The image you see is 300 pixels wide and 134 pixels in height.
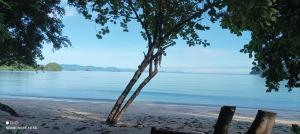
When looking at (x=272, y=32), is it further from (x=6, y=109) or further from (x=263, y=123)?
(x=6, y=109)

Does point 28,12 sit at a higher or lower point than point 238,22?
higher

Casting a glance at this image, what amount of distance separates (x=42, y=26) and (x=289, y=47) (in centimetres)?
1126

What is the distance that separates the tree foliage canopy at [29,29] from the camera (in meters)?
15.9

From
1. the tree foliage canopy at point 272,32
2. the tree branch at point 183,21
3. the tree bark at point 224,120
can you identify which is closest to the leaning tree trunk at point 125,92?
the tree branch at point 183,21

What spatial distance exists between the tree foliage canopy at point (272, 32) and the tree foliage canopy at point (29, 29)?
29.2ft

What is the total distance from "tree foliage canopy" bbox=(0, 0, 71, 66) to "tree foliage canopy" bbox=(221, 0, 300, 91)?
8.89 metres

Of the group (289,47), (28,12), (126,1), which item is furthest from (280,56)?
(28,12)

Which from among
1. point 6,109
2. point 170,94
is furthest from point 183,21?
point 170,94

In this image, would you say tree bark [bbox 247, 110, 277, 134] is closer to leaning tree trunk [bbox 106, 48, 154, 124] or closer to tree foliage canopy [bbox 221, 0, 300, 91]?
tree foliage canopy [bbox 221, 0, 300, 91]

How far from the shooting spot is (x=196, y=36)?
58.2 feet

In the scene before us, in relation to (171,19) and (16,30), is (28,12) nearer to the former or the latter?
(16,30)

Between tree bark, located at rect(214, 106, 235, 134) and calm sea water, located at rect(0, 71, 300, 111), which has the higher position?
tree bark, located at rect(214, 106, 235, 134)

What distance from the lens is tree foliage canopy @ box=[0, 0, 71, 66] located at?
15875 millimetres

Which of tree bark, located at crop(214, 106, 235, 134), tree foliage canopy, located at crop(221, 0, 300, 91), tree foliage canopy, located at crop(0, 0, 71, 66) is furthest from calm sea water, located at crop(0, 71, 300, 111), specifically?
tree bark, located at crop(214, 106, 235, 134)
